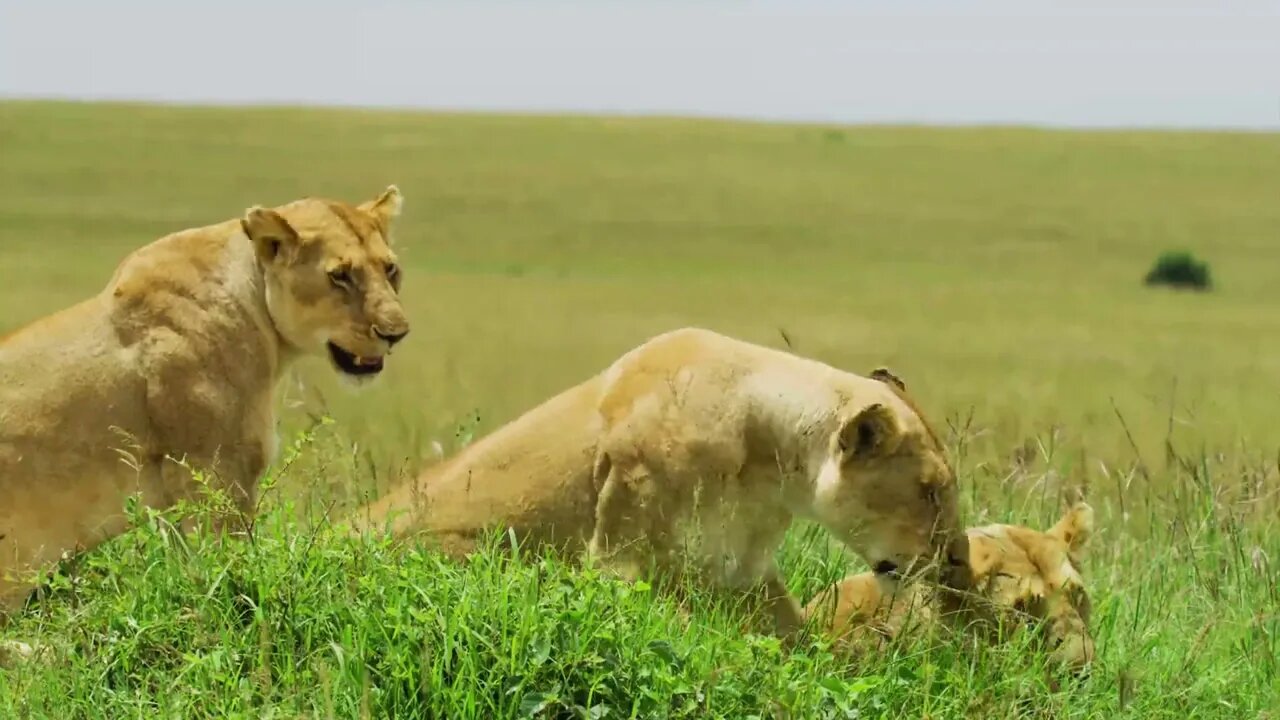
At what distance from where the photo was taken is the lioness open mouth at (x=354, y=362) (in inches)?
265

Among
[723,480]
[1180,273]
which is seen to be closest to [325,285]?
[723,480]

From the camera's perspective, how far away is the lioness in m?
6.23

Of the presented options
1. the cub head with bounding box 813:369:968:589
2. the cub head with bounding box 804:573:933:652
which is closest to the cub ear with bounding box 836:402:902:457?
the cub head with bounding box 813:369:968:589

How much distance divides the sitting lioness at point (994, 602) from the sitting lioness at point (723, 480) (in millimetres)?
140

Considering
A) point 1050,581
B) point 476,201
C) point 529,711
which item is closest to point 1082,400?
point 1050,581

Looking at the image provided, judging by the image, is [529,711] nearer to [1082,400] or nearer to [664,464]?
[664,464]

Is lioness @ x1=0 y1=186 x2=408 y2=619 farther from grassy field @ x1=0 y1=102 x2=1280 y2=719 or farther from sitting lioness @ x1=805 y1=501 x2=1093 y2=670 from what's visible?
sitting lioness @ x1=805 y1=501 x2=1093 y2=670

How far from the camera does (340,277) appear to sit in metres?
6.62

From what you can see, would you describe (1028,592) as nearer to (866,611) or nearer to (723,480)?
(866,611)

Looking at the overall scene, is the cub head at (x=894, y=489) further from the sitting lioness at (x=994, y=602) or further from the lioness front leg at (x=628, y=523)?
the lioness front leg at (x=628, y=523)

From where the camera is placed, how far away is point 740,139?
264ft

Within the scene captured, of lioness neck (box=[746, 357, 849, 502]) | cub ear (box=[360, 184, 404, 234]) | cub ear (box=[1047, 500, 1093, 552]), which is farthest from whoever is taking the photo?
cub ear (box=[360, 184, 404, 234])

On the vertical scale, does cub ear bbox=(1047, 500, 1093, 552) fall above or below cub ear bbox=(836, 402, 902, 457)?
below

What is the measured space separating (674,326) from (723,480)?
26.5 meters
